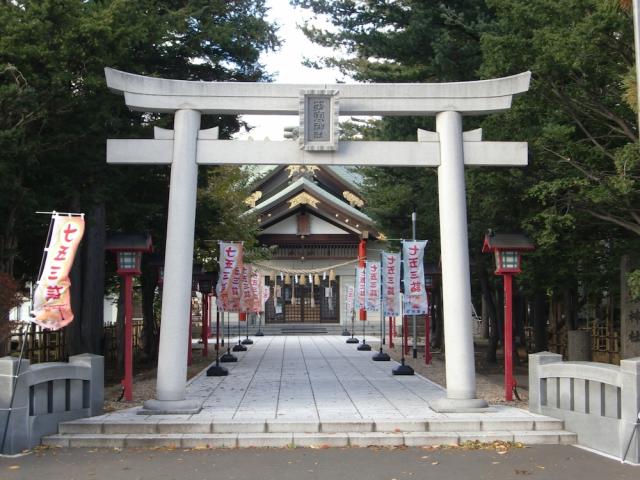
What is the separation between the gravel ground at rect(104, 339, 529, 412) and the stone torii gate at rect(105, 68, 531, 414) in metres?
1.50

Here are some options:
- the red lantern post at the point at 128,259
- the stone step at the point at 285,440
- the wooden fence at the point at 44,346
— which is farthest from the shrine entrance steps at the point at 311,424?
the wooden fence at the point at 44,346

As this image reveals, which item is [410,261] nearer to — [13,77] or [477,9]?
[477,9]

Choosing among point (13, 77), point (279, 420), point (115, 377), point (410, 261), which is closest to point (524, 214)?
point (410, 261)

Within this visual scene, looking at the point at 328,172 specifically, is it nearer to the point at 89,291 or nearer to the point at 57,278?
the point at 89,291

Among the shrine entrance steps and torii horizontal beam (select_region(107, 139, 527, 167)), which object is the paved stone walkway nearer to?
the shrine entrance steps

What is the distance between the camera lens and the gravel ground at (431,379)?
12.5 metres

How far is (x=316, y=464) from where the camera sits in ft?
27.7

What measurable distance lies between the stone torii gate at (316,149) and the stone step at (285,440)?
155cm

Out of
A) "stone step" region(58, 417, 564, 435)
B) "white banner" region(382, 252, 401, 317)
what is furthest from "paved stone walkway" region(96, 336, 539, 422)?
"white banner" region(382, 252, 401, 317)

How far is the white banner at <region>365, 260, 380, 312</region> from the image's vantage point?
23797mm

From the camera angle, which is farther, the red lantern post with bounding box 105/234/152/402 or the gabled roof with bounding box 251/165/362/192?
the gabled roof with bounding box 251/165/362/192

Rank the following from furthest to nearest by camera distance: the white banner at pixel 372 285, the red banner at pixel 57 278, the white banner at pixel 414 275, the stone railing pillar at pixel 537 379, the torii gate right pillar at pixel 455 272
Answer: the white banner at pixel 372 285 < the white banner at pixel 414 275 < the torii gate right pillar at pixel 455 272 < the stone railing pillar at pixel 537 379 < the red banner at pixel 57 278

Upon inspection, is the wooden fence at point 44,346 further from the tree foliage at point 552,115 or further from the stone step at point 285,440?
the tree foliage at point 552,115

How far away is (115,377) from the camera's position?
1909 cm
